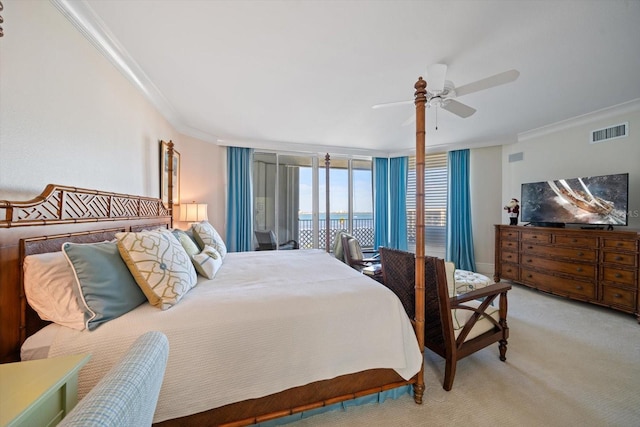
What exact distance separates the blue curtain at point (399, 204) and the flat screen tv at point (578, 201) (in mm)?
2091

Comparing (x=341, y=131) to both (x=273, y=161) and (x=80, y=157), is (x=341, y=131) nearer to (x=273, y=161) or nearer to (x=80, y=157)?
(x=273, y=161)

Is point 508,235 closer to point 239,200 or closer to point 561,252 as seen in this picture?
point 561,252

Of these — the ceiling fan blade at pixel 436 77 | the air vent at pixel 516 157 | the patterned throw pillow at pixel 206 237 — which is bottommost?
the patterned throw pillow at pixel 206 237

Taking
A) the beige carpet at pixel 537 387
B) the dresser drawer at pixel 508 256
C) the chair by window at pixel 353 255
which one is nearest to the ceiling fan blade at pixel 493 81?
the chair by window at pixel 353 255

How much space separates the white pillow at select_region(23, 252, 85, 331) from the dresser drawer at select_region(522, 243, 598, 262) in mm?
4788

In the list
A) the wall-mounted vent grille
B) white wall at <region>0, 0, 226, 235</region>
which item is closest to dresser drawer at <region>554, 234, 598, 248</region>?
the wall-mounted vent grille

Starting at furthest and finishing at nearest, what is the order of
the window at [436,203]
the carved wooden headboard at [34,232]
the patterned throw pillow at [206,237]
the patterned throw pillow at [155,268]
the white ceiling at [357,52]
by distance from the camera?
the window at [436,203]
the patterned throw pillow at [206,237]
the white ceiling at [357,52]
the patterned throw pillow at [155,268]
the carved wooden headboard at [34,232]

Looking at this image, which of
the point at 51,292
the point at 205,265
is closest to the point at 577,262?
the point at 205,265

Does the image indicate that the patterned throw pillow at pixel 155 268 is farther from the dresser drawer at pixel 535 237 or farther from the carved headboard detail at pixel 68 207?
the dresser drawer at pixel 535 237

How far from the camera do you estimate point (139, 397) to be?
1.79ft

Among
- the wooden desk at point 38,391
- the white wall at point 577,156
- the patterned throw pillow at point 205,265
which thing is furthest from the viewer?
the white wall at point 577,156

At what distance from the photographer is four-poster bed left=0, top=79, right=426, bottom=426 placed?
1.11m

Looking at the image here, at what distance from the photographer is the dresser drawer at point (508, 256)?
379cm

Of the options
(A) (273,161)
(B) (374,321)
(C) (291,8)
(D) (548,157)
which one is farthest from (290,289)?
(D) (548,157)
